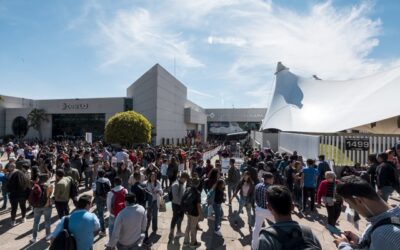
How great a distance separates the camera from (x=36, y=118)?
41.9m

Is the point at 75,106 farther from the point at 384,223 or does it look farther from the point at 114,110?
the point at 384,223

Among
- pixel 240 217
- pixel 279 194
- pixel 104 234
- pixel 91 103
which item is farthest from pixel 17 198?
pixel 91 103

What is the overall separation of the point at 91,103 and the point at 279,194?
142 feet

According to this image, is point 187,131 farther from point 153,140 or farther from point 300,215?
point 300,215

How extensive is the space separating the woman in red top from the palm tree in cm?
4611

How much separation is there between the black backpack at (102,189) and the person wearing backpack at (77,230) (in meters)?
2.14

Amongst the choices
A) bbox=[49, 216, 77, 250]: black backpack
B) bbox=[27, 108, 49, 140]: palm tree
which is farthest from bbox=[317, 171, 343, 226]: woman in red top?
bbox=[27, 108, 49, 140]: palm tree

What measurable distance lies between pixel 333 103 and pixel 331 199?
722 inches

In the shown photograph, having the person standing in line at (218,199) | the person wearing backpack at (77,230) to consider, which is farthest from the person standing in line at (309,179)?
the person wearing backpack at (77,230)

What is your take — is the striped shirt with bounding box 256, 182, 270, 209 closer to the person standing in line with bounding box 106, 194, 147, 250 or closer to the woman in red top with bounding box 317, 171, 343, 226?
the woman in red top with bounding box 317, 171, 343, 226

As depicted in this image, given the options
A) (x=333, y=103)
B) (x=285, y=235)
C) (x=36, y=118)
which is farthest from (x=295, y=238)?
(x=36, y=118)

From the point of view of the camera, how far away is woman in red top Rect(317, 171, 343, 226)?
17.0ft

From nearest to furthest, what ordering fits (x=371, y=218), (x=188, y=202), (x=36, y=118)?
(x=371, y=218)
(x=188, y=202)
(x=36, y=118)

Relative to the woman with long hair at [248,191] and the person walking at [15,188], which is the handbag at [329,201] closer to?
the woman with long hair at [248,191]
